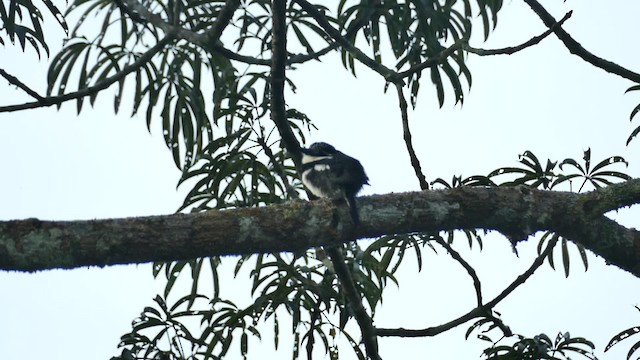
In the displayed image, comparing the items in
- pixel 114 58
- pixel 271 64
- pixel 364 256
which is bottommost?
pixel 364 256

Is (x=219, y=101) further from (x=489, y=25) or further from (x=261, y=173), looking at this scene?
(x=489, y=25)

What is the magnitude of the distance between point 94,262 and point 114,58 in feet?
7.10

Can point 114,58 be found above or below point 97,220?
above

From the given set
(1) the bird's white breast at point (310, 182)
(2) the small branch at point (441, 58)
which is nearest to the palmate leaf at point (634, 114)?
(2) the small branch at point (441, 58)

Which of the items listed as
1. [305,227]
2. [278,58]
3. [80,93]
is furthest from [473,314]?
[80,93]

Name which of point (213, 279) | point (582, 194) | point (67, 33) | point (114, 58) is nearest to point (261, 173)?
point (213, 279)

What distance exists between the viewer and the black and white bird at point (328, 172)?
15.3ft

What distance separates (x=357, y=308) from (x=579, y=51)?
1.74m

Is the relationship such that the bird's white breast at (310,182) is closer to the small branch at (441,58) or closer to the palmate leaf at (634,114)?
the small branch at (441,58)

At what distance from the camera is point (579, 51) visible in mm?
4684

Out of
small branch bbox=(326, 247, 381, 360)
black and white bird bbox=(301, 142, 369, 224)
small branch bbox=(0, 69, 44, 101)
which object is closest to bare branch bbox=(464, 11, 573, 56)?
black and white bird bbox=(301, 142, 369, 224)

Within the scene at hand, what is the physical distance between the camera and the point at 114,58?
5.38 metres

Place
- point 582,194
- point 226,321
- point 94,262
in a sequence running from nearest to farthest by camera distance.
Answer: point 94,262, point 582,194, point 226,321

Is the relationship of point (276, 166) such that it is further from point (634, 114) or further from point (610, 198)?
point (634, 114)
